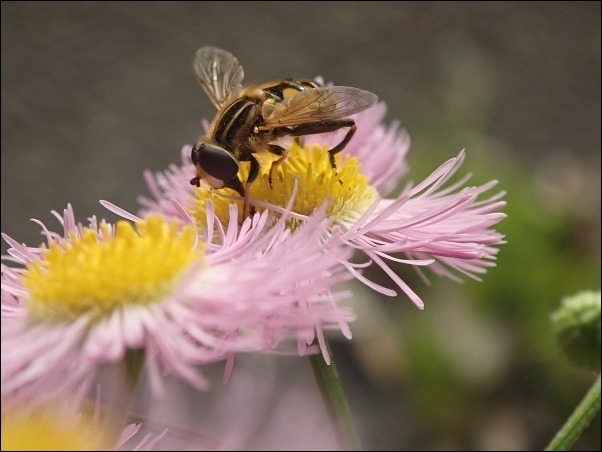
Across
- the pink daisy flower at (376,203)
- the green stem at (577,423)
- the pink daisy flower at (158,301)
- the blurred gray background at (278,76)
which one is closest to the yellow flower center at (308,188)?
the pink daisy flower at (376,203)

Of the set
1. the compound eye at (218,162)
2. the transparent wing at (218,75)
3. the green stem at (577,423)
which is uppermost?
the transparent wing at (218,75)

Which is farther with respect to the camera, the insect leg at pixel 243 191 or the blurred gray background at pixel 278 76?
the blurred gray background at pixel 278 76

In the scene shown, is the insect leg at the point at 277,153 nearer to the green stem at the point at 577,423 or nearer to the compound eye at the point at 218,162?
the compound eye at the point at 218,162

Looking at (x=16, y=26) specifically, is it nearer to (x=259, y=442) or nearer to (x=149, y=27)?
(x=149, y=27)

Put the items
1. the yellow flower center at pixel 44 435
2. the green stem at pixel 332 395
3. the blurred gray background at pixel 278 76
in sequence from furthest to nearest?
the blurred gray background at pixel 278 76, the green stem at pixel 332 395, the yellow flower center at pixel 44 435

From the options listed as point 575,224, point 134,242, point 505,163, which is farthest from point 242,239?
point 505,163

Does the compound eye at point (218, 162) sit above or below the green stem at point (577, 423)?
above

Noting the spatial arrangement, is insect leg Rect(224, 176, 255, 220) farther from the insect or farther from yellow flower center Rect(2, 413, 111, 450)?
yellow flower center Rect(2, 413, 111, 450)

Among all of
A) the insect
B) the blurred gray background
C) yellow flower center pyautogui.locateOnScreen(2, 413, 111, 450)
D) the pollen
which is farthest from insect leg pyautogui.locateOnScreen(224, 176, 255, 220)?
the blurred gray background
